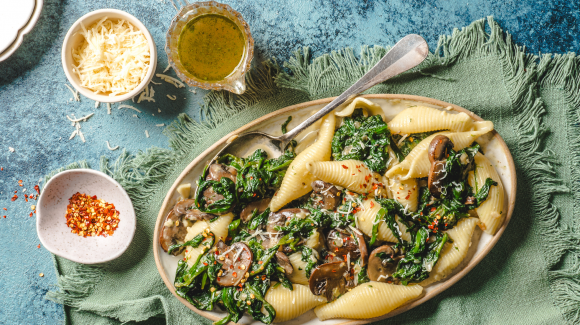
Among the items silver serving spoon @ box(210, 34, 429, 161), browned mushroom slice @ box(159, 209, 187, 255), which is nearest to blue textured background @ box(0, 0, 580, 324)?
silver serving spoon @ box(210, 34, 429, 161)

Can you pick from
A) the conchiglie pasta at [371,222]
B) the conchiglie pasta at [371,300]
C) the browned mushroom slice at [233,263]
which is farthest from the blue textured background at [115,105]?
the conchiglie pasta at [371,300]

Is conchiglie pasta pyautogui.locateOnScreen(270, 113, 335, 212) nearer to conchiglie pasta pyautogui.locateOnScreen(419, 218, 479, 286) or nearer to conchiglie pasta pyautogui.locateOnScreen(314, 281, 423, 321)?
conchiglie pasta pyautogui.locateOnScreen(314, 281, 423, 321)

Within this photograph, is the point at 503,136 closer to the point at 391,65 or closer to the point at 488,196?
the point at 488,196

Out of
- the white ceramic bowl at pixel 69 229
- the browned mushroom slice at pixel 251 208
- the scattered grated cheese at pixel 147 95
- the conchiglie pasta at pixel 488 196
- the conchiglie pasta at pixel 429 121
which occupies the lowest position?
the white ceramic bowl at pixel 69 229

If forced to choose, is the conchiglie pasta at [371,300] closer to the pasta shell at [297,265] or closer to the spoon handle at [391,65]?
A: the pasta shell at [297,265]

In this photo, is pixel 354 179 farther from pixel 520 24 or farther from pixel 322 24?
pixel 520 24

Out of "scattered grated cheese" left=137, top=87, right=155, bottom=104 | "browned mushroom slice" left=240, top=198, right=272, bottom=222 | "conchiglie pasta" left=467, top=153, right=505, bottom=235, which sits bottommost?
"browned mushroom slice" left=240, top=198, right=272, bottom=222

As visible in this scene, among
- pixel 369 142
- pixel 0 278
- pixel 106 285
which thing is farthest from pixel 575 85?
pixel 0 278
